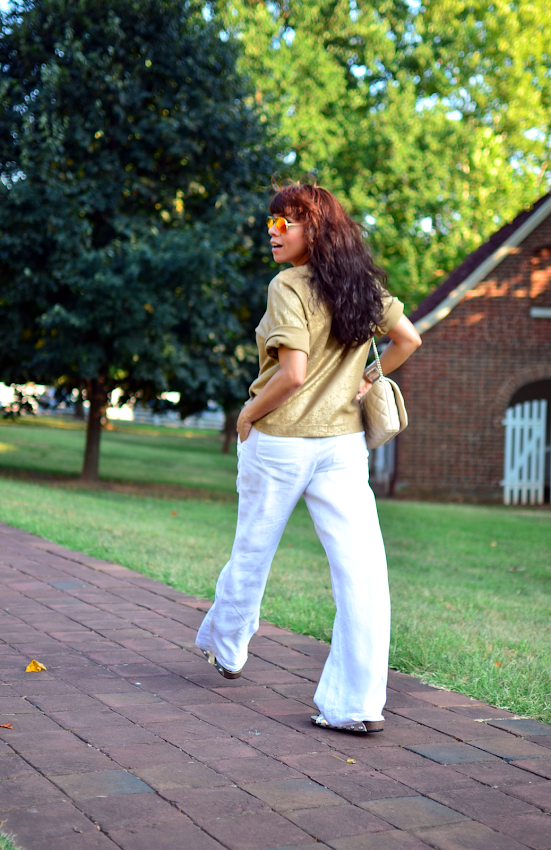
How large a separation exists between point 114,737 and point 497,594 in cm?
464

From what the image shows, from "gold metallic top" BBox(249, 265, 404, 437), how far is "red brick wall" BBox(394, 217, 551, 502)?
568 inches

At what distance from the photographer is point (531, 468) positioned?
1833 centimetres

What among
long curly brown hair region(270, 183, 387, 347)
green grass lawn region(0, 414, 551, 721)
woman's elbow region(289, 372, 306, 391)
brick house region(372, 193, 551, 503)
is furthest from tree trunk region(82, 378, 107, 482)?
woman's elbow region(289, 372, 306, 391)

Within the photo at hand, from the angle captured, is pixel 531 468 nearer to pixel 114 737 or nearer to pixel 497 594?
pixel 497 594

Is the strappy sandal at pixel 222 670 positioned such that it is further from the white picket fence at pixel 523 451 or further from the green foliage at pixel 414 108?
the green foliage at pixel 414 108

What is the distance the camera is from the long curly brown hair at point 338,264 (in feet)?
10.9

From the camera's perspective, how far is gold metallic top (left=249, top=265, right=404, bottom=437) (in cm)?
332

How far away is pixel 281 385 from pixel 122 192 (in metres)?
12.8

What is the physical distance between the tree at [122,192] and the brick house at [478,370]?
165 inches

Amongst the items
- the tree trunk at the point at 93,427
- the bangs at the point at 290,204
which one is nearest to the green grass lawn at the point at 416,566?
the tree trunk at the point at 93,427

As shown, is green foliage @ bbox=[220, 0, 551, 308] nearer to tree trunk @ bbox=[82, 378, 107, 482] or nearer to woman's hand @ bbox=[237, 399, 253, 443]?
tree trunk @ bbox=[82, 378, 107, 482]

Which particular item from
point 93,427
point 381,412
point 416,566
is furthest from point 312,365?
point 93,427

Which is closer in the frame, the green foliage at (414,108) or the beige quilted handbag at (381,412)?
the beige quilted handbag at (381,412)

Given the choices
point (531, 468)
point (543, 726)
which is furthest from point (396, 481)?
point (543, 726)
